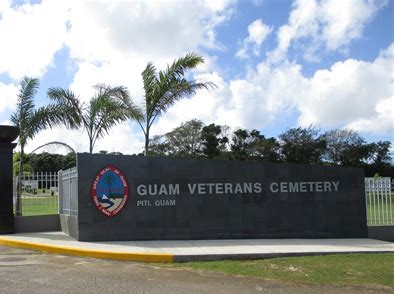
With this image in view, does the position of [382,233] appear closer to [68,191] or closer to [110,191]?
[110,191]

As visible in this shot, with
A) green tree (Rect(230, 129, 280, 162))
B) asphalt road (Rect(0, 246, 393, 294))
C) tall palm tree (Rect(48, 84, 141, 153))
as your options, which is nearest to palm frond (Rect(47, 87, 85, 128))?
tall palm tree (Rect(48, 84, 141, 153))

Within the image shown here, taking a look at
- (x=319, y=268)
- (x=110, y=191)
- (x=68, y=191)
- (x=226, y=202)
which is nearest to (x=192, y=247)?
(x=226, y=202)

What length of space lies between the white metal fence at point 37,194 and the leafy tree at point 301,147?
52.7 metres

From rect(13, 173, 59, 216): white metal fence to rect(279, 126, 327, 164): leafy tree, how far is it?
52656 mm

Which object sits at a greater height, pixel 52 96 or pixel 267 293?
pixel 52 96

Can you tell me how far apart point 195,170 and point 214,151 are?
52140 millimetres

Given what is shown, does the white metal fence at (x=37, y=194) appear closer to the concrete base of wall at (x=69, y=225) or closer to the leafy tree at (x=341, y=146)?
the concrete base of wall at (x=69, y=225)

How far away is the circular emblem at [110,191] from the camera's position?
41.7ft

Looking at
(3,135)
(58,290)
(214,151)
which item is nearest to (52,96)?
(3,135)

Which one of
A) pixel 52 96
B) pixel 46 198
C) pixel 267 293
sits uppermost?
pixel 52 96

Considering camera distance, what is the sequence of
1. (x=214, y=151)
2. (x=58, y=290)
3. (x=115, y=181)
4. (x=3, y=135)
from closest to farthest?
(x=58, y=290) < (x=115, y=181) < (x=3, y=135) < (x=214, y=151)

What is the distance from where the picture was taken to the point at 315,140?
219 ft

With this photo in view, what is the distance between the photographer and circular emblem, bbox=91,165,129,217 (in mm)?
12711

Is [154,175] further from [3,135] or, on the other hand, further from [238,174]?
[3,135]
